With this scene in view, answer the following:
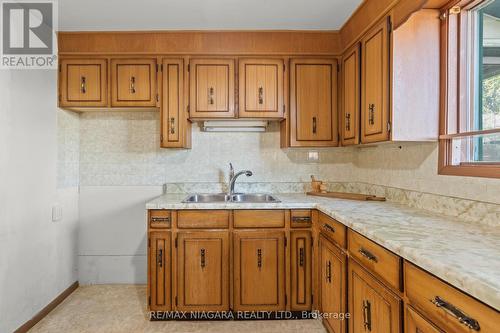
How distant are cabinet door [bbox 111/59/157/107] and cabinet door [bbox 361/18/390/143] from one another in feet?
5.72

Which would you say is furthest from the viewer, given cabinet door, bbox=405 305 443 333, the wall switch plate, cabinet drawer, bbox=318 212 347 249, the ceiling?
the wall switch plate

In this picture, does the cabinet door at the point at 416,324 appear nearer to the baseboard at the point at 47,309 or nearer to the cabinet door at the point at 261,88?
the cabinet door at the point at 261,88

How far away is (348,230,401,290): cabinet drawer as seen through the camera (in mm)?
1255

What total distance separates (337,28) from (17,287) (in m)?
3.16

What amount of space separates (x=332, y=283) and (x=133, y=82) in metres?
2.27

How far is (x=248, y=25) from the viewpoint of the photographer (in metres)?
2.60

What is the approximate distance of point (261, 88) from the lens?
2715 mm

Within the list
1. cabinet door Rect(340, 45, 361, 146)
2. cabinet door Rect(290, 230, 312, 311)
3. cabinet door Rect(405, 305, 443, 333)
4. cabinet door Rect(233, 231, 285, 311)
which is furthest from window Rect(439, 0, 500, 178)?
cabinet door Rect(233, 231, 285, 311)

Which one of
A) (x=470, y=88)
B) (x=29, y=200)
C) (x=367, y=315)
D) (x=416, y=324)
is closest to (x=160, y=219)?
(x=29, y=200)

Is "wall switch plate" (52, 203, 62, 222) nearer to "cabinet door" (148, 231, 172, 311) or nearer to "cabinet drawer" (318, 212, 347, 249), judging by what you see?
"cabinet door" (148, 231, 172, 311)

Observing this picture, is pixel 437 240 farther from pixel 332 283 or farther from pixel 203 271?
pixel 203 271

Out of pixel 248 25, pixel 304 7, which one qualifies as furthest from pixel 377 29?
pixel 248 25

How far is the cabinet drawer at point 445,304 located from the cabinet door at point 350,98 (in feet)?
4.70

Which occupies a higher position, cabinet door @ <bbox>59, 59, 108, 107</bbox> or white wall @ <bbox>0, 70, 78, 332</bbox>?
cabinet door @ <bbox>59, 59, 108, 107</bbox>
